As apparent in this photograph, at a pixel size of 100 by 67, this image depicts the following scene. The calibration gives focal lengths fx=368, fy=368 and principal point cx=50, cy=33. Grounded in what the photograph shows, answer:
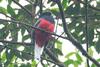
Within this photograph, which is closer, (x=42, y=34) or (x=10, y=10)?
(x=10, y=10)

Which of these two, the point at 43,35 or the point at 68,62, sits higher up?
the point at 43,35

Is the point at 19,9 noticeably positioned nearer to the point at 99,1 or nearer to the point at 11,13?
the point at 11,13

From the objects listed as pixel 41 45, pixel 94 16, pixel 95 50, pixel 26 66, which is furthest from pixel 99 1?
pixel 26 66

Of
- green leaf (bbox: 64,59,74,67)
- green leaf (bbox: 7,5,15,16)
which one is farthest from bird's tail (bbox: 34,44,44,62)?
green leaf (bbox: 7,5,15,16)

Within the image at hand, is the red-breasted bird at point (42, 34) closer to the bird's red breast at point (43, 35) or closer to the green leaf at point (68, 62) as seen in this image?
the bird's red breast at point (43, 35)

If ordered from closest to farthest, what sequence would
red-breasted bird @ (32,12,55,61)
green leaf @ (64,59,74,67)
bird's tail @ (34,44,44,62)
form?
bird's tail @ (34,44,44,62), green leaf @ (64,59,74,67), red-breasted bird @ (32,12,55,61)

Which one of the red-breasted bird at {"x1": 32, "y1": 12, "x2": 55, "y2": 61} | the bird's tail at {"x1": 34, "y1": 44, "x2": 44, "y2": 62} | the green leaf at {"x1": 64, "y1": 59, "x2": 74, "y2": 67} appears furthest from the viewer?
the red-breasted bird at {"x1": 32, "y1": 12, "x2": 55, "y2": 61}

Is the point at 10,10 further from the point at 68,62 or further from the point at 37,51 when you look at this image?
the point at 68,62

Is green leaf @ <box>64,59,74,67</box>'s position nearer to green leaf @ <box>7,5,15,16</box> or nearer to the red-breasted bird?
the red-breasted bird

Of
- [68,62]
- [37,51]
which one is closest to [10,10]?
[37,51]

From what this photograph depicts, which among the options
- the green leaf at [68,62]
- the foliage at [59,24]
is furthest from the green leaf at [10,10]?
the green leaf at [68,62]

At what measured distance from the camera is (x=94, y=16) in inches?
138

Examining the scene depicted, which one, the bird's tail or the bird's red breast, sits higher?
the bird's red breast

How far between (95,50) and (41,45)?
525mm
